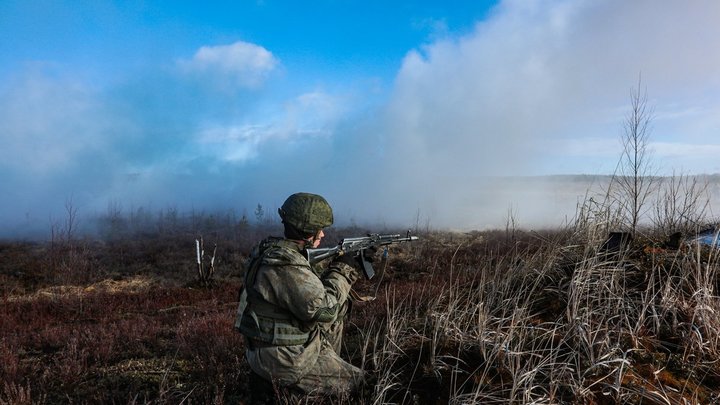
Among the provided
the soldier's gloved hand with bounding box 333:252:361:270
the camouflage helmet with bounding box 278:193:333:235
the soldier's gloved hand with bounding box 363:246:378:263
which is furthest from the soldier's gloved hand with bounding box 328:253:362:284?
the camouflage helmet with bounding box 278:193:333:235

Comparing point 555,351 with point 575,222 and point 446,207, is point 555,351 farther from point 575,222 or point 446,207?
point 446,207

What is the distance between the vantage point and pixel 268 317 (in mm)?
3102

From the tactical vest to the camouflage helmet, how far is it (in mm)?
174

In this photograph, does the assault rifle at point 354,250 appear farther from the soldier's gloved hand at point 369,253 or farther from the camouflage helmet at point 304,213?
the camouflage helmet at point 304,213

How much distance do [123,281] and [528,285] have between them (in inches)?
524

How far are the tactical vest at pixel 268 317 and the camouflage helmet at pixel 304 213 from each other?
0.17m

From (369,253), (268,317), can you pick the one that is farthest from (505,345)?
(268,317)

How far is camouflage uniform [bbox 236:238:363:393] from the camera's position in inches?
A: 118

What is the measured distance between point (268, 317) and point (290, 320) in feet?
0.52

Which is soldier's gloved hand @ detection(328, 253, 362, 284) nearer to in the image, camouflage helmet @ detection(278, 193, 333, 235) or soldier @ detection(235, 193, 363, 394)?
soldier @ detection(235, 193, 363, 394)

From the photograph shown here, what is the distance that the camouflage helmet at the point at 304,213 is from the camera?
3.26 metres

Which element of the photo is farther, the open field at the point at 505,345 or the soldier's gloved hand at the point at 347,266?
the soldier's gloved hand at the point at 347,266

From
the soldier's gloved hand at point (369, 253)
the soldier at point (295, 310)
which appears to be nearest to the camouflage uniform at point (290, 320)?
the soldier at point (295, 310)

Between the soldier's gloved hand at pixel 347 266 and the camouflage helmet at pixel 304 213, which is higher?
the camouflage helmet at pixel 304 213
